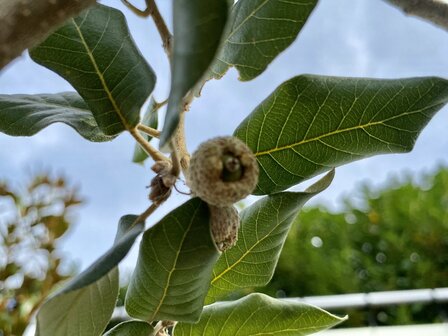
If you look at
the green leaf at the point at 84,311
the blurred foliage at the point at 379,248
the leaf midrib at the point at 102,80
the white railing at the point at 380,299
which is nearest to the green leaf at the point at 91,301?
the green leaf at the point at 84,311

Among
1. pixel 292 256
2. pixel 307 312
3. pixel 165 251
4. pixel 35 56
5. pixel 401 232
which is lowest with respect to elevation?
pixel 292 256

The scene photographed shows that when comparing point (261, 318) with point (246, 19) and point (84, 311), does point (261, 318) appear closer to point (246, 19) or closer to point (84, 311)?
point (84, 311)

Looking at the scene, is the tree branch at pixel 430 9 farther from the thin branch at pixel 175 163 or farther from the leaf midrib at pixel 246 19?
the thin branch at pixel 175 163

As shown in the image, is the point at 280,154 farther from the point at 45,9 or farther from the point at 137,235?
the point at 45,9

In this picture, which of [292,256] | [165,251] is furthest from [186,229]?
[292,256]

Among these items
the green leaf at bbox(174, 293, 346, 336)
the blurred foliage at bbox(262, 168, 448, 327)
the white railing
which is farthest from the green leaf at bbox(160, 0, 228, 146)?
the blurred foliage at bbox(262, 168, 448, 327)

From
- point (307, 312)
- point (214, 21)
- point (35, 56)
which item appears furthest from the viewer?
point (307, 312)
